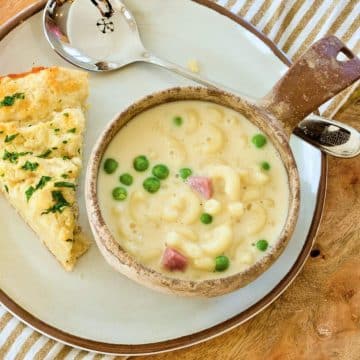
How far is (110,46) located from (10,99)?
0.41 m

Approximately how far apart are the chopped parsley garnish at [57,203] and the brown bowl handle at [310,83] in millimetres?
684

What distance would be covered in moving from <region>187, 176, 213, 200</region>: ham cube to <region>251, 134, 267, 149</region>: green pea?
0.21 m

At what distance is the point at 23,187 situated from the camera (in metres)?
2.20

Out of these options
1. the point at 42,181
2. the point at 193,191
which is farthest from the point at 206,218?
the point at 42,181

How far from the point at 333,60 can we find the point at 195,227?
0.69m

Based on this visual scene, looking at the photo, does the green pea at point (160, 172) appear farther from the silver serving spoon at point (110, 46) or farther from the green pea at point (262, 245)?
the silver serving spoon at point (110, 46)

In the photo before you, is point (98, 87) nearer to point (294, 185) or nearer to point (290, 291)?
point (294, 185)

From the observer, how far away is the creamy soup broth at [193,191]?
6.61 ft

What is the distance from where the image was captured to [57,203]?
2.20 meters

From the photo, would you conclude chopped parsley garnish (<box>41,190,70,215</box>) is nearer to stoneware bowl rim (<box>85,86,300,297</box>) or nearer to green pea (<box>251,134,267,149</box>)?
stoneware bowl rim (<box>85,86,300,297</box>)

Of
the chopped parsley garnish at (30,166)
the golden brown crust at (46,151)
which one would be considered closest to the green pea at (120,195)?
the golden brown crust at (46,151)

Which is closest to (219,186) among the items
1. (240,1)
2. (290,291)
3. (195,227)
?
(195,227)

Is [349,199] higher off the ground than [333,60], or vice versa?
[333,60]

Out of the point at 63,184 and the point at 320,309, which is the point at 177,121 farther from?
the point at 320,309
